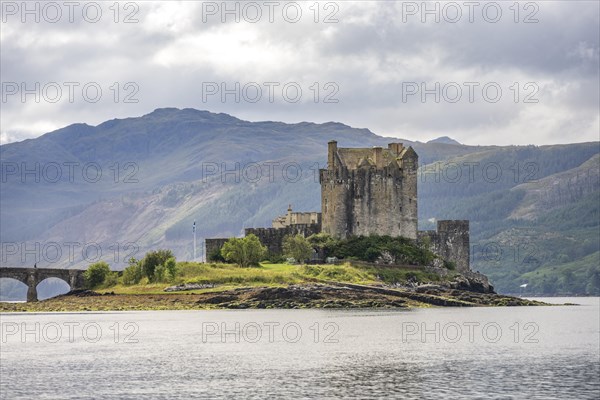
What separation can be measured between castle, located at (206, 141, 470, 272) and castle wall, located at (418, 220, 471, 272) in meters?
3.62

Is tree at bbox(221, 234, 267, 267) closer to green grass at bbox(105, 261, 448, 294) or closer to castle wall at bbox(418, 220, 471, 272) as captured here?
green grass at bbox(105, 261, 448, 294)

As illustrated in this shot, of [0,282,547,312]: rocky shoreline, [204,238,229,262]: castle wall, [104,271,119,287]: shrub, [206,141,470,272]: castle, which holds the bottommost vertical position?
[0,282,547,312]: rocky shoreline

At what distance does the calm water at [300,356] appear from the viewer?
6075 centimetres

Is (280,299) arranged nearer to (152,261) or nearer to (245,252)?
(245,252)

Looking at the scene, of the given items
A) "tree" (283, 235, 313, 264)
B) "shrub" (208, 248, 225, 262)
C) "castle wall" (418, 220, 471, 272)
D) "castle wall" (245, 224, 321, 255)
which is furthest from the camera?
"castle wall" (418, 220, 471, 272)

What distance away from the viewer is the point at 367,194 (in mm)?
143750

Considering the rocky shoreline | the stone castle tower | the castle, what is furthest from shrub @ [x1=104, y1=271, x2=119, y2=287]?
the stone castle tower

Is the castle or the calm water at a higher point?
the castle

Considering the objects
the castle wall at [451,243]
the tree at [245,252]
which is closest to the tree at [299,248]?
the tree at [245,252]

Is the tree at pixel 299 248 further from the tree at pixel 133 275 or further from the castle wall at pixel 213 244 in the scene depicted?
the tree at pixel 133 275

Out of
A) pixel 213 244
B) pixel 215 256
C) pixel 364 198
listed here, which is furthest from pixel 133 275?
pixel 364 198

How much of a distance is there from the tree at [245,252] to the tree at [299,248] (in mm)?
3577

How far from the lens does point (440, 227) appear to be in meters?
155

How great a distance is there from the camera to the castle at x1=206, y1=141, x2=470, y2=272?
144 meters
